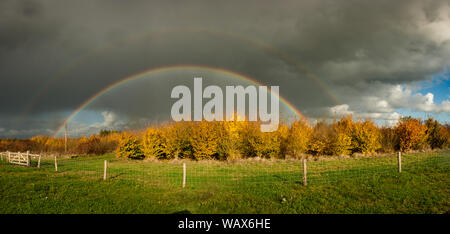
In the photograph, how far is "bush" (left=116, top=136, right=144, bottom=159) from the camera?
33125mm

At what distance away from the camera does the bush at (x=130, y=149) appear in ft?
109

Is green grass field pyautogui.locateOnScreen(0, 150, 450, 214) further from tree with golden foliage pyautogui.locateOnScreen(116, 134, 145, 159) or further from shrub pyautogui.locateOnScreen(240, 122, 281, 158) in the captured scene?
tree with golden foliage pyautogui.locateOnScreen(116, 134, 145, 159)

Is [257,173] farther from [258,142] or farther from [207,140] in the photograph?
[207,140]

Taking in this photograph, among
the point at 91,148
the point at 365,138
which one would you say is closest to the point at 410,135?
the point at 365,138

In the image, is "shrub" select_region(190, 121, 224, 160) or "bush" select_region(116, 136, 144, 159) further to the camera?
"bush" select_region(116, 136, 144, 159)

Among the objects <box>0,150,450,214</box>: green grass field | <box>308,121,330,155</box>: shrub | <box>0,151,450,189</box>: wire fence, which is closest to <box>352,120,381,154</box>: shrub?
<box>308,121,330,155</box>: shrub

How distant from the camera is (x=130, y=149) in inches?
1313

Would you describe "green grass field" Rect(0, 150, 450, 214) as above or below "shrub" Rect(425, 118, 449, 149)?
below

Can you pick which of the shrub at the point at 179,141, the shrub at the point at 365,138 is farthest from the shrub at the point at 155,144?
the shrub at the point at 365,138

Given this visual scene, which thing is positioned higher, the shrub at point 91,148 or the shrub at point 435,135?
the shrub at point 435,135

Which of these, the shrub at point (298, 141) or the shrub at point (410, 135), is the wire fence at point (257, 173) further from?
the shrub at point (410, 135)

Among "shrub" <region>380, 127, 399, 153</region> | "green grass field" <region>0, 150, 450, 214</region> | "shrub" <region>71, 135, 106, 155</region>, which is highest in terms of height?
"shrub" <region>380, 127, 399, 153</region>
